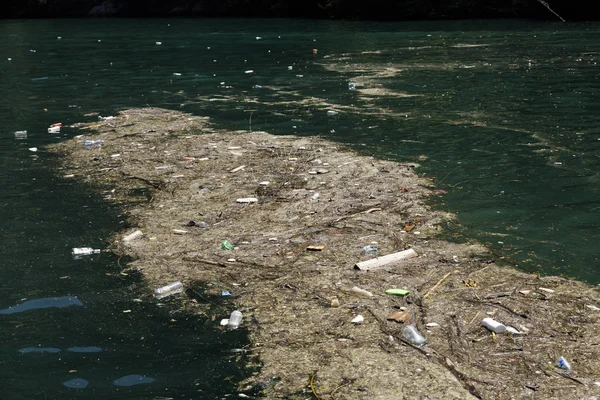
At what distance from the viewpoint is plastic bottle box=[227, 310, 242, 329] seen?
498cm

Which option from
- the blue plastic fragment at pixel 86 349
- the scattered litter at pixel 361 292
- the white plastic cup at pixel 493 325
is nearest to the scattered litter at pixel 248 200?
the scattered litter at pixel 361 292

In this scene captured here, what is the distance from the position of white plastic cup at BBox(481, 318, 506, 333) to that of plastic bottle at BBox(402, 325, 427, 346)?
0.44 meters

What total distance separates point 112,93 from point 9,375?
36.3 feet

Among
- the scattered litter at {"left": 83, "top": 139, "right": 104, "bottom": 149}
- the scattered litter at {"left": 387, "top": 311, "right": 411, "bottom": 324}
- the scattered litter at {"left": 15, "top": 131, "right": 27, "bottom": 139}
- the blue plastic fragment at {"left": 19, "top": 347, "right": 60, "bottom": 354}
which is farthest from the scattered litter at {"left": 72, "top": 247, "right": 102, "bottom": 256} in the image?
the scattered litter at {"left": 15, "top": 131, "right": 27, "bottom": 139}

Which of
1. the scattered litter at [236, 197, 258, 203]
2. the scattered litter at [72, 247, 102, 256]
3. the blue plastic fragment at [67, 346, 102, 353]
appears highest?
the scattered litter at [236, 197, 258, 203]

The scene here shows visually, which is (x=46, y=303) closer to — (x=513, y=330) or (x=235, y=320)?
(x=235, y=320)

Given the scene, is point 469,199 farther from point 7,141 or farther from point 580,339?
point 7,141

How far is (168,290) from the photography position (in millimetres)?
5535

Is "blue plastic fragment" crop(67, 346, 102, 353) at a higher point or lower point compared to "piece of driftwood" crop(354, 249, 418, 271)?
lower

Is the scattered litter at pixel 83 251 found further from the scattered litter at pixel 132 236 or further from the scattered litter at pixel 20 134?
the scattered litter at pixel 20 134

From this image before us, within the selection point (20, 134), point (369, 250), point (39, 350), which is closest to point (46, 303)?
point (39, 350)

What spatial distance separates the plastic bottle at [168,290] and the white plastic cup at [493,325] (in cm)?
217

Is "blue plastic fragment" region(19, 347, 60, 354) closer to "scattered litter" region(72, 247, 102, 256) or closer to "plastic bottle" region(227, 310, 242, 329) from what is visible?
"plastic bottle" region(227, 310, 242, 329)

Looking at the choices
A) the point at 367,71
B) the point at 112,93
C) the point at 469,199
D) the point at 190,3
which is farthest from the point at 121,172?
the point at 190,3
